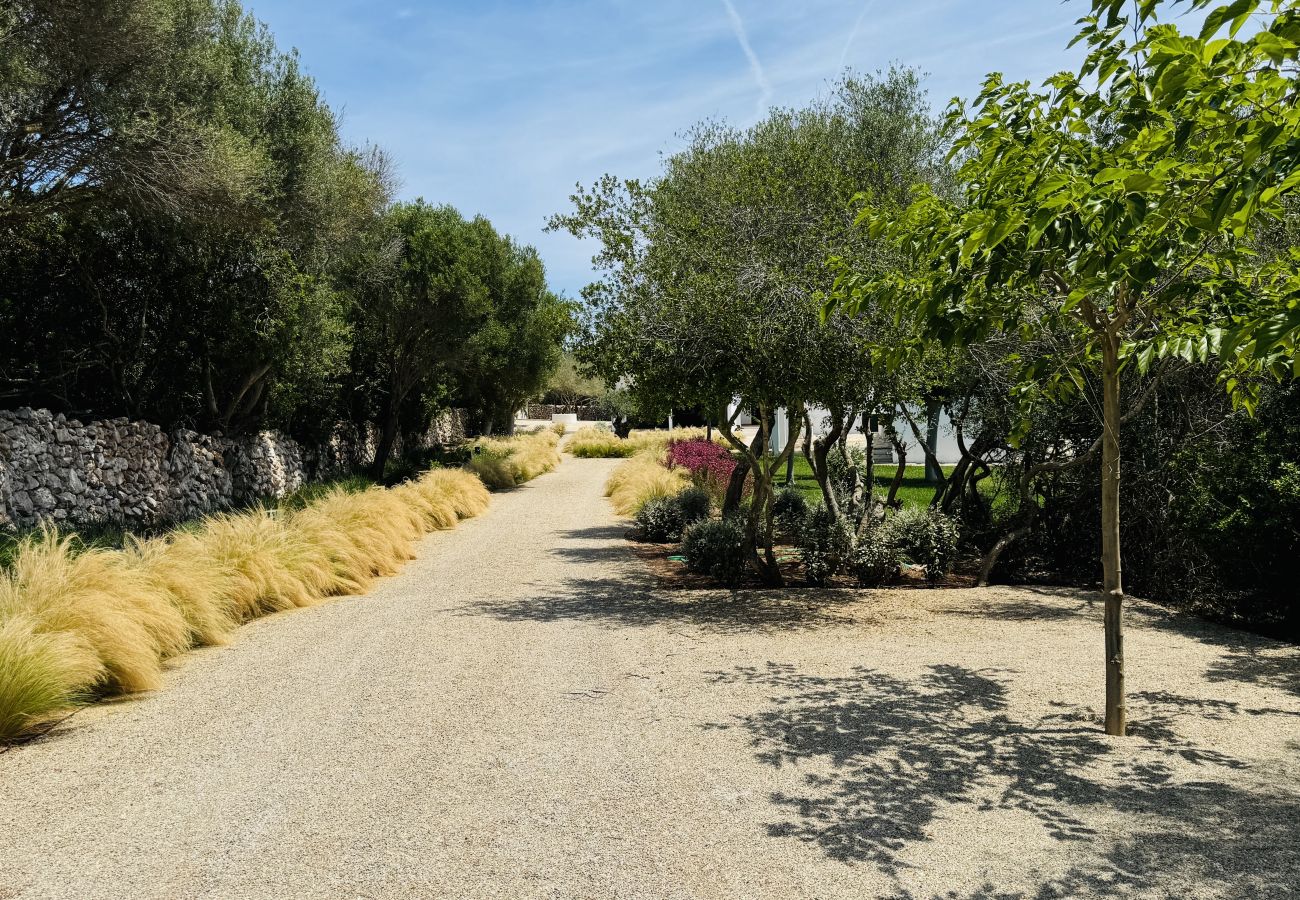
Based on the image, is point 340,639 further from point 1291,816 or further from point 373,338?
point 373,338

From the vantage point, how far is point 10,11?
8.30 m

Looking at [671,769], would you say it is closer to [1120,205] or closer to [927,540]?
[1120,205]

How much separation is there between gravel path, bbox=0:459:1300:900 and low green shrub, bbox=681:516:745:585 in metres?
2.35

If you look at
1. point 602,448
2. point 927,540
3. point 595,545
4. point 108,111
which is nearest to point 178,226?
point 108,111

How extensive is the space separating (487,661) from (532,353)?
19235 mm

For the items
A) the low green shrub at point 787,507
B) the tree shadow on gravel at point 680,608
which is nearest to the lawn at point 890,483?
the low green shrub at point 787,507

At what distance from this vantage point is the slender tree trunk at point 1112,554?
4.91 meters

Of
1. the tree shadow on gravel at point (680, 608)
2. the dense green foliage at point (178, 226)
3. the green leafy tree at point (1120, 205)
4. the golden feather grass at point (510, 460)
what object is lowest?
the tree shadow on gravel at point (680, 608)

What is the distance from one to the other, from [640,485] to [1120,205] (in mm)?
15588

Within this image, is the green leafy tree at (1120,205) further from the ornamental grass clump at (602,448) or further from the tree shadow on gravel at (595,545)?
the ornamental grass clump at (602,448)

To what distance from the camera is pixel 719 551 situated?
10.5 metres

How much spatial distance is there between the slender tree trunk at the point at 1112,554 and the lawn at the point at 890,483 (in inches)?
350

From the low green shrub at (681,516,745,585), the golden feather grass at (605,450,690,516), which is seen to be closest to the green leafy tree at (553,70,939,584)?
the low green shrub at (681,516,745,585)

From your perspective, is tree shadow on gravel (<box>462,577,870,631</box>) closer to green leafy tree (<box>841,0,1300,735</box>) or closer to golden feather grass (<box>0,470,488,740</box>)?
golden feather grass (<box>0,470,488,740</box>)
